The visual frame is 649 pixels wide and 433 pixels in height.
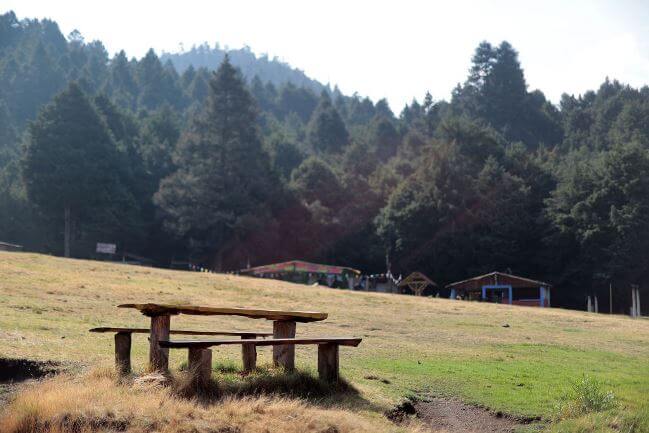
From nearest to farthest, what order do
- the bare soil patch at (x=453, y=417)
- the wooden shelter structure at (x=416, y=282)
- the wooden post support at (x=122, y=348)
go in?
the wooden post support at (x=122, y=348) < the bare soil patch at (x=453, y=417) < the wooden shelter structure at (x=416, y=282)

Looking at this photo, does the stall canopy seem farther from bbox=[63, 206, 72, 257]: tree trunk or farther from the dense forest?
bbox=[63, 206, 72, 257]: tree trunk

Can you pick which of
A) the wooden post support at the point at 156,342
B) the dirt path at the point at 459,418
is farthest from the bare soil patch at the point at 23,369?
the dirt path at the point at 459,418

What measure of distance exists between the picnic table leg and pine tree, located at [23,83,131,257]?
222ft

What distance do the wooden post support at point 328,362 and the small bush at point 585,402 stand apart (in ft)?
14.9

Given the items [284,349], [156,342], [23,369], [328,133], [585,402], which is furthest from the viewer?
[328,133]

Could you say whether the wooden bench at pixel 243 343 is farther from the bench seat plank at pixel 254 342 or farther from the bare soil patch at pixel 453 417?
the bare soil patch at pixel 453 417

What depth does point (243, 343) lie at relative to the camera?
44.2ft

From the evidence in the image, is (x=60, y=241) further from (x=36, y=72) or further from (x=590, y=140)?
(x=36, y=72)

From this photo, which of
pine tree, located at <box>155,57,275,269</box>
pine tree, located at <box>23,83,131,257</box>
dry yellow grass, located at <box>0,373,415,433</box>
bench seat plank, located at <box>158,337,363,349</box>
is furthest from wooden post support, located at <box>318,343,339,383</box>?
pine tree, located at <box>23,83,131,257</box>

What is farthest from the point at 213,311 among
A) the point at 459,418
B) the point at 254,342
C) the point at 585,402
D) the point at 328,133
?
the point at 328,133

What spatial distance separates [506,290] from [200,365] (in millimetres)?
54875

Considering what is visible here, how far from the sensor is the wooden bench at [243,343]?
12.5 m

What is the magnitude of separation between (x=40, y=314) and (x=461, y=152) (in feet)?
249

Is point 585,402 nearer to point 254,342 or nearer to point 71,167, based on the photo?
point 254,342
